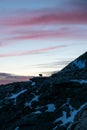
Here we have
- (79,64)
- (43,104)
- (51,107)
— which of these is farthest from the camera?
(79,64)

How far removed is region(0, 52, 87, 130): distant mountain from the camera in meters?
89.4

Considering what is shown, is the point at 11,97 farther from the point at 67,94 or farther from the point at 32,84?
the point at 67,94

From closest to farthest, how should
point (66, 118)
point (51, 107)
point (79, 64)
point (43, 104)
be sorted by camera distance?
point (66, 118) → point (51, 107) → point (43, 104) → point (79, 64)

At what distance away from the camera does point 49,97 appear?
348 ft

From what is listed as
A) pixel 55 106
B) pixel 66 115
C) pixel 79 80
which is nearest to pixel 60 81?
pixel 79 80

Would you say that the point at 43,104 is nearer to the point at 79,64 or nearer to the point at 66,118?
the point at 66,118

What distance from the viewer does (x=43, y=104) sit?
4060 inches

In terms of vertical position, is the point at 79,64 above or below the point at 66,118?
above

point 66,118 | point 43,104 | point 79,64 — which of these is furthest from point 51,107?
point 79,64

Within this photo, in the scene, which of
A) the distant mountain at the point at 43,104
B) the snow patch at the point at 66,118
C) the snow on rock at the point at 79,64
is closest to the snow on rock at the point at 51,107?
the distant mountain at the point at 43,104

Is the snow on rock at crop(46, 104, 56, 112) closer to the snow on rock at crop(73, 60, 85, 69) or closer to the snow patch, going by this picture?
the snow patch

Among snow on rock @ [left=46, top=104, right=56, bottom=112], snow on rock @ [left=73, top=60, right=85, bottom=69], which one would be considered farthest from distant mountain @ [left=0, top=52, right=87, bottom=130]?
snow on rock @ [left=73, top=60, right=85, bottom=69]

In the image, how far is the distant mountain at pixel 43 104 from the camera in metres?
89.4

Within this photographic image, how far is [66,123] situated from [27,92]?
3472 centimetres
